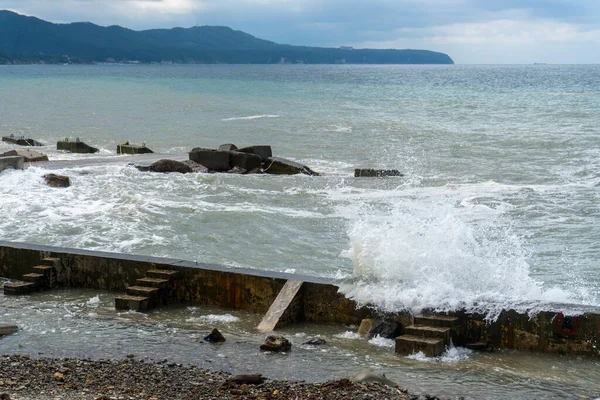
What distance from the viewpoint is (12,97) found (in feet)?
249

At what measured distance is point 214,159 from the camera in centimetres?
2591

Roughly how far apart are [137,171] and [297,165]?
500cm

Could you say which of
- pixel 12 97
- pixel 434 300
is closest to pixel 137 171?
pixel 434 300

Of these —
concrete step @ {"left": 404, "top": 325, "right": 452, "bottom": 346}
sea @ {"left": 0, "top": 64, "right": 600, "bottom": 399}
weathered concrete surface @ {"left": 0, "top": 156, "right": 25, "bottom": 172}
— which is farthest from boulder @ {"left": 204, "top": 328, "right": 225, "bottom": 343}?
weathered concrete surface @ {"left": 0, "top": 156, "right": 25, "bottom": 172}

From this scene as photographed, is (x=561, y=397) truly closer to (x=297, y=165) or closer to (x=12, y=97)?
(x=297, y=165)

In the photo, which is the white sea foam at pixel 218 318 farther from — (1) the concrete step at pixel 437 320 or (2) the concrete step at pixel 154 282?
(1) the concrete step at pixel 437 320

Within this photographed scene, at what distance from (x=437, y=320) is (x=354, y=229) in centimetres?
A: 230

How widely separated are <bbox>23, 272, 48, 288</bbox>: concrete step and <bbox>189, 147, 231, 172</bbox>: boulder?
14.9 m

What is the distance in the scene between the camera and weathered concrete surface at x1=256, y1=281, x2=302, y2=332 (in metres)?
9.24

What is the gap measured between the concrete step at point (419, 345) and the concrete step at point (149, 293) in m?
3.19

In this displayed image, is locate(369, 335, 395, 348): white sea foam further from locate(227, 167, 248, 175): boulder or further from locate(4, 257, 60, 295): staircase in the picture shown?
locate(227, 167, 248, 175): boulder

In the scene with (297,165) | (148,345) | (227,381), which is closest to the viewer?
(227,381)

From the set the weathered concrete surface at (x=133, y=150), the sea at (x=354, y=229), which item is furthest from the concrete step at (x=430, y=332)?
the weathered concrete surface at (x=133, y=150)

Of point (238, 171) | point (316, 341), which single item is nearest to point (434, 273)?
point (316, 341)
